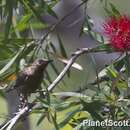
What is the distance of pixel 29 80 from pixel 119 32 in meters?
0.26

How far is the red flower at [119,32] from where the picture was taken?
1.05 metres

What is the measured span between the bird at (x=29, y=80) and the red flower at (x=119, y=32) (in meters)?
0.20

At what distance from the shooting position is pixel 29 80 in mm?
1178

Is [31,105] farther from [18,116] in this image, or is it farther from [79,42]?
[79,42]

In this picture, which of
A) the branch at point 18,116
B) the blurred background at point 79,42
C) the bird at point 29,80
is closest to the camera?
the branch at point 18,116

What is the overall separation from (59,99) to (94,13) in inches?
19.6

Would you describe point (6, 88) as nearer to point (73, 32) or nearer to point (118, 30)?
point (118, 30)

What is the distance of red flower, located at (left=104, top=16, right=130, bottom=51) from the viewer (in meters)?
1.05

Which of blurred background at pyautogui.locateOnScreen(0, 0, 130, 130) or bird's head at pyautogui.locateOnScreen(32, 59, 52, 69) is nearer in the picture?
bird's head at pyautogui.locateOnScreen(32, 59, 52, 69)

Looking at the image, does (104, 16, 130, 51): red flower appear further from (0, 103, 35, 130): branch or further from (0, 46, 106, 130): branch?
(0, 103, 35, 130): branch

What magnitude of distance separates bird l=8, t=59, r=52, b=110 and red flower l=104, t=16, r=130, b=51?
202mm

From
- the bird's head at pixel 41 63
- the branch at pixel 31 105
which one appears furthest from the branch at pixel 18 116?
the bird's head at pixel 41 63

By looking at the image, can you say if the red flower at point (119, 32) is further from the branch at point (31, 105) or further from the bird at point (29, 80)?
the bird at point (29, 80)

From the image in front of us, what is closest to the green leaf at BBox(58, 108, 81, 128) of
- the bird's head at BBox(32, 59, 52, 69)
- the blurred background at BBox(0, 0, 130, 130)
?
the blurred background at BBox(0, 0, 130, 130)
